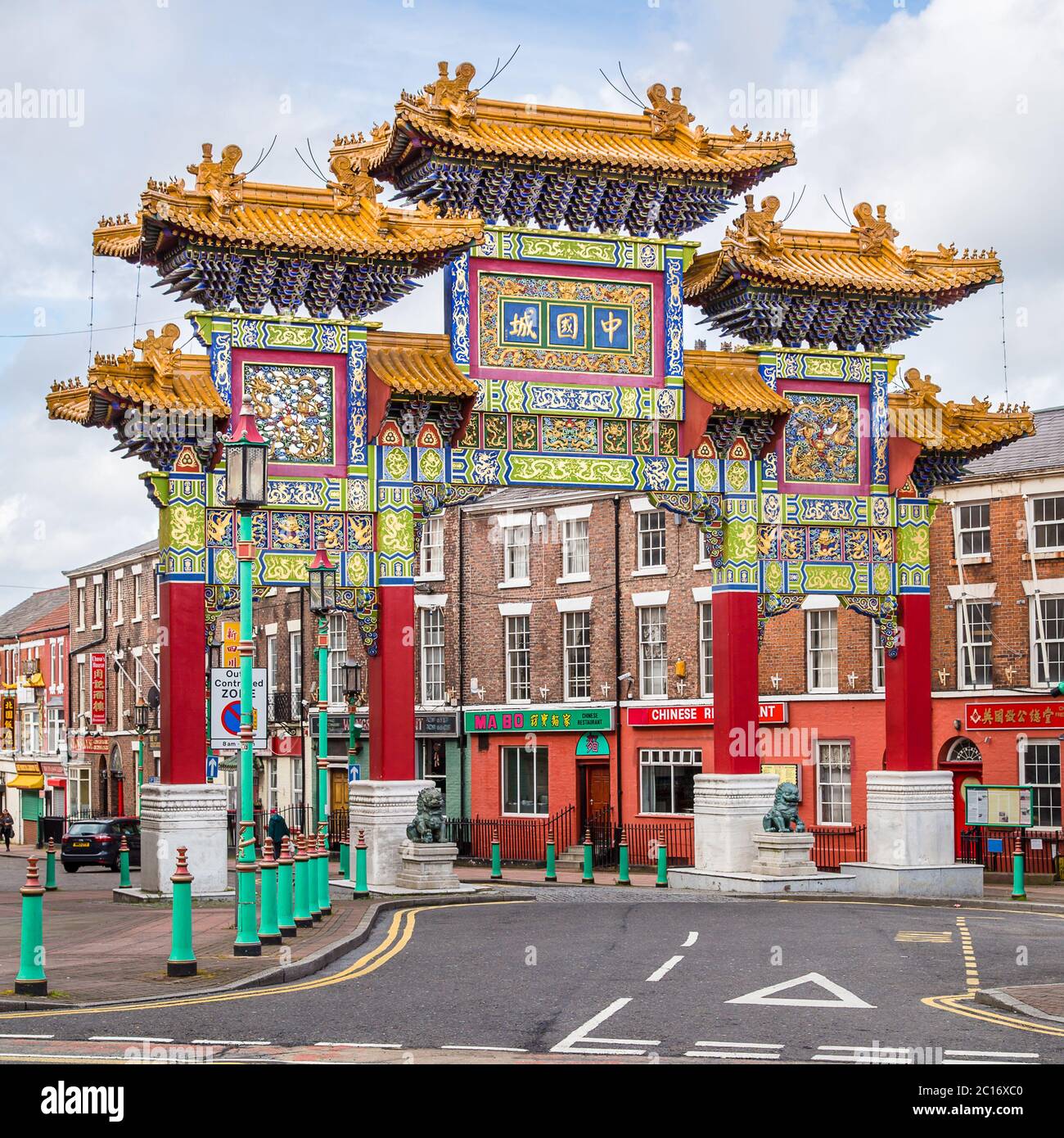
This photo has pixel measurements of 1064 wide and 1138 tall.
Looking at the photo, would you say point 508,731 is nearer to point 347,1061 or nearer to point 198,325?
point 198,325

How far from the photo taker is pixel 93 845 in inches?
1726

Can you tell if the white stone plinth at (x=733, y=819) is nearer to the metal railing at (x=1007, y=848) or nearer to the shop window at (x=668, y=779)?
the metal railing at (x=1007, y=848)

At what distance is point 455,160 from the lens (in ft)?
95.2

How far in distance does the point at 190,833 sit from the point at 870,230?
1774 centimetres

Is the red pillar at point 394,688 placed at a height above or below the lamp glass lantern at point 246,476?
below

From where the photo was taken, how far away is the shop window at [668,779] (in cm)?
4438

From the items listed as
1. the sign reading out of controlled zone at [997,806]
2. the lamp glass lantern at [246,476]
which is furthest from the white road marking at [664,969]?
the sign reading out of controlled zone at [997,806]

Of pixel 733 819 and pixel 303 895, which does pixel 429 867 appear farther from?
pixel 303 895

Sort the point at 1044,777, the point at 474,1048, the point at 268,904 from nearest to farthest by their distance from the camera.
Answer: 1. the point at 474,1048
2. the point at 268,904
3. the point at 1044,777

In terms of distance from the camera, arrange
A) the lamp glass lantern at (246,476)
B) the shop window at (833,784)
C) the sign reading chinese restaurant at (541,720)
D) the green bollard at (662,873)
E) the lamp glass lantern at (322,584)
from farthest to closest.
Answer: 1. the sign reading chinese restaurant at (541,720)
2. the shop window at (833,784)
3. the green bollard at (662,873)
4. the lamp glass lantern at (322,584)
5. the lamp glass lantern at (246,476)

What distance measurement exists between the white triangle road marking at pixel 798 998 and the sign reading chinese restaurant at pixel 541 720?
30.6 meters

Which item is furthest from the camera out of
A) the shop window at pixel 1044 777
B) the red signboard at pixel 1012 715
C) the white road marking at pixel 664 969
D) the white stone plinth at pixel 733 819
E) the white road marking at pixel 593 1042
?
the shop window at pixel 1044 777

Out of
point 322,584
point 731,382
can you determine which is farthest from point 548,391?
point 322,584

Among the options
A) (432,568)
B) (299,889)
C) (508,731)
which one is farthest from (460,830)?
(299,889)
